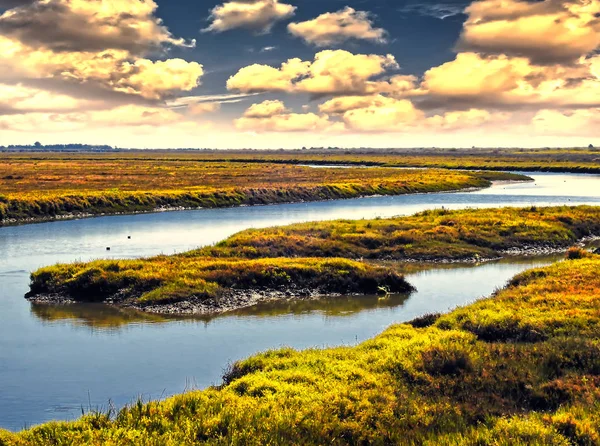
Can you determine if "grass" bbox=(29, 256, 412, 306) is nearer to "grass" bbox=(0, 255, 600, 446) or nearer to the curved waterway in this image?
the curved waterway

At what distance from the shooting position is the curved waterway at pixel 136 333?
1772cm

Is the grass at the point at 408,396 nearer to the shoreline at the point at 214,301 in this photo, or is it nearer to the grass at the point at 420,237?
the shoreline at the point at 214,301

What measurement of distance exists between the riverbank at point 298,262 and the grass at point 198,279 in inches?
2.0

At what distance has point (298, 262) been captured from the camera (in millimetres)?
33781

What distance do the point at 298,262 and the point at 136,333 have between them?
1200 cm

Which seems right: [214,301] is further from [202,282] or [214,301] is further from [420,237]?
[420,237]

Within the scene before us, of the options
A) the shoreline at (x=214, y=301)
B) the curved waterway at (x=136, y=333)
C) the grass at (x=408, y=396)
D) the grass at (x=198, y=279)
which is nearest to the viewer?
the grass at (x=408, y=396)

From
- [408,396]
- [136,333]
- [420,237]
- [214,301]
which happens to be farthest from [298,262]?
[408,396]

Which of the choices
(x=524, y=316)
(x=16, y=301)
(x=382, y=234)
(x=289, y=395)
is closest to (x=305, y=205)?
(x=382, y=234)

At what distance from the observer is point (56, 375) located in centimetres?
1900

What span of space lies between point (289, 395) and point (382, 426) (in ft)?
9.51

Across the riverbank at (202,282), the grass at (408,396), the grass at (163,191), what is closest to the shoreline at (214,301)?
the riverbank at (202,282)

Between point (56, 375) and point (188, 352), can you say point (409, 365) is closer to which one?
point (188, 352)

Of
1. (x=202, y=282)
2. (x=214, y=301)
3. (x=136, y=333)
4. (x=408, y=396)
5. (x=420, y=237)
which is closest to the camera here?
(x=408, y=396)
